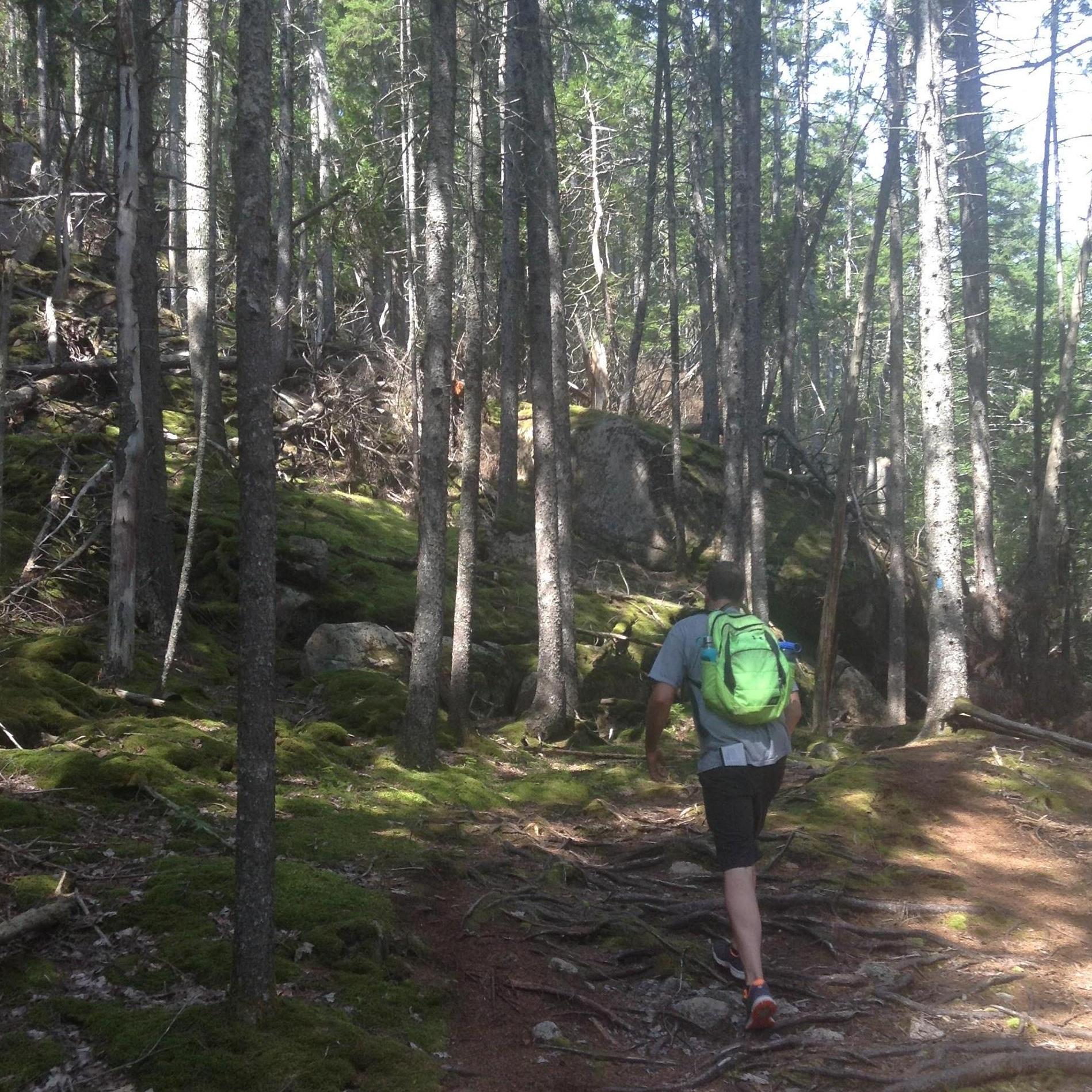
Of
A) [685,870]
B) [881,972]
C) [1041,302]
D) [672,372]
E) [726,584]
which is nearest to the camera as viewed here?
[726,584]

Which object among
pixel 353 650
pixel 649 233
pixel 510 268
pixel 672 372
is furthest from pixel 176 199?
pixel 353 650

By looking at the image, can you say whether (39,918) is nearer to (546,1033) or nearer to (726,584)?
(546,1033)

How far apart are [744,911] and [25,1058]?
3.13 m

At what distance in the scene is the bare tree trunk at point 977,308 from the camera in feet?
61.0

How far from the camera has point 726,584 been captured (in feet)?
17.1

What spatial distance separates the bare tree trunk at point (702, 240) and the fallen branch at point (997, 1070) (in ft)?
60.6

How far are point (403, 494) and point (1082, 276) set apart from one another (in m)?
13.8

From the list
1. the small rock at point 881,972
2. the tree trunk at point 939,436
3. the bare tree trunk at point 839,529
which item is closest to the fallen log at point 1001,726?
the tree trunk at point 939,436

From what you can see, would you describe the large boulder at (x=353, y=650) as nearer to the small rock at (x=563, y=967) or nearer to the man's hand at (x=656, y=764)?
the small rock at (x=563, y=967)

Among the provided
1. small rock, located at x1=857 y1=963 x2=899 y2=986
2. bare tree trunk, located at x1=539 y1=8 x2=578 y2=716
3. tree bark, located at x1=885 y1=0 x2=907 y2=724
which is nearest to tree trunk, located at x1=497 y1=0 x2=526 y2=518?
bare tree trunk, located at x1=539 y1=8 x2=578 y2=716

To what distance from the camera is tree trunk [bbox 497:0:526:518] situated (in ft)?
42.4

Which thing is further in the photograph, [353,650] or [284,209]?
[284,209]

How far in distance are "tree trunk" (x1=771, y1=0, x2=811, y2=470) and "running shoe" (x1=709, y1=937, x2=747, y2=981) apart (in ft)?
67.4

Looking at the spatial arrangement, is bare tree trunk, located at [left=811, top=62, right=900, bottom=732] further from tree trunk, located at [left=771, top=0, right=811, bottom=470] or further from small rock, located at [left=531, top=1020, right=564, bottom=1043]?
small rock, located at [left=531, top=1020, right=564, bottom=1043]
